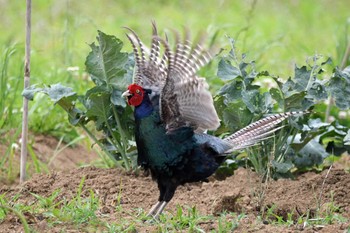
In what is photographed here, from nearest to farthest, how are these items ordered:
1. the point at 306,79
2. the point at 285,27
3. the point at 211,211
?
1. the point at 211,211
2. the point at 306,79
3. the point at 285,27

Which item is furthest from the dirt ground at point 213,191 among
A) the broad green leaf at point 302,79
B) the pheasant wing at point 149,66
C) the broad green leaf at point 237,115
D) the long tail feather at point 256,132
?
the pheasant wing at point 149,66

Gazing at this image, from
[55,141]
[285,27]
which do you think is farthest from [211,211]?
[285,27]

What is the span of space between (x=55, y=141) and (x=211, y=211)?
2359mm

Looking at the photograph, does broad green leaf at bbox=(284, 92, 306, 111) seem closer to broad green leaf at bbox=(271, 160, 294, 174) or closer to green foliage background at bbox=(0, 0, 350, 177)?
broad green leaf at bbox=(271, 160, 294, 174)

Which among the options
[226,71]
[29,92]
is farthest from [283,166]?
[29,92]

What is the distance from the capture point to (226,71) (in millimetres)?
6109

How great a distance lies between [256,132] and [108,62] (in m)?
1.10

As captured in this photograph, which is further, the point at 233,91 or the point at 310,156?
the point at 310,156

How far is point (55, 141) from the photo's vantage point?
7617mm

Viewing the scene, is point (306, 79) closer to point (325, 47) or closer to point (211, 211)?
point (211, 211)

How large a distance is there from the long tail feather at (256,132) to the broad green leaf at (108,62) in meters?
0.86

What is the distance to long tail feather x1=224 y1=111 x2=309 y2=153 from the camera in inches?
230

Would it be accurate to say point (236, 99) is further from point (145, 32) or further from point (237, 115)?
point (145, 32)

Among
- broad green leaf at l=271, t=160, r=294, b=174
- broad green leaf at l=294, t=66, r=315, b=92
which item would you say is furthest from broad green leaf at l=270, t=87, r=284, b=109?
broad green leaf at l=271, t=160, r=294, b=174
